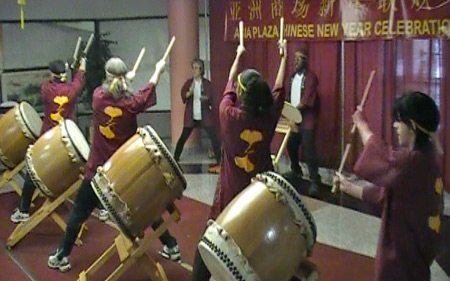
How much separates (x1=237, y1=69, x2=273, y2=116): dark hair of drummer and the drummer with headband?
105 inches

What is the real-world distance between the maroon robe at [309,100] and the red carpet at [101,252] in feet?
3.84

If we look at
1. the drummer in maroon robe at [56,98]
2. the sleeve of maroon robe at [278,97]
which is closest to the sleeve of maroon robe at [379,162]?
the sleeve of maroon robe at [278,97]

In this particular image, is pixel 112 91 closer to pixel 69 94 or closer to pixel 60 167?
pixel 60 167

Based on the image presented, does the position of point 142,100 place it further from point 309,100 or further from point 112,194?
point 309,100

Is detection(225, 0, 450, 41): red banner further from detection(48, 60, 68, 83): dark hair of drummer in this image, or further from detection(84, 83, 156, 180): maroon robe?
detection(48, 60, 68, 83): dark hair of drummer

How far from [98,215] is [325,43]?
2384 millimetres

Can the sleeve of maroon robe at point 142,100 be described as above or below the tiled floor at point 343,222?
above

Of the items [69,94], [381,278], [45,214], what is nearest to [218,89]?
[69,94]

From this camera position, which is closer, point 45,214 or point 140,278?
point 140,278

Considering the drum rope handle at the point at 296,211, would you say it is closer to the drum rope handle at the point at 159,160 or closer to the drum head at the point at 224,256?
the drum head at the point at 224,256

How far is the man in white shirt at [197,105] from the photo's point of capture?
21.0ft

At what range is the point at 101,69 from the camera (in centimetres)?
767

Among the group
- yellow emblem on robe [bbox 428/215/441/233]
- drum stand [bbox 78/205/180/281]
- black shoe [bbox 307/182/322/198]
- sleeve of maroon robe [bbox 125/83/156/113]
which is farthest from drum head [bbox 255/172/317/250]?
black shoe [bbox 307/182/322/198]

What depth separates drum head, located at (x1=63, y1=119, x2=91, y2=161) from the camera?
400 cm
